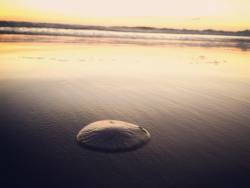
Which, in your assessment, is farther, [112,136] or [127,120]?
[127,120]

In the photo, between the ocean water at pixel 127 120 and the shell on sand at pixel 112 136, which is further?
the shell on sand at pixel 112 136

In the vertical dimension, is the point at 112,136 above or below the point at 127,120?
above

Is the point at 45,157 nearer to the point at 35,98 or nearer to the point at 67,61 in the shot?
the point at 35,98

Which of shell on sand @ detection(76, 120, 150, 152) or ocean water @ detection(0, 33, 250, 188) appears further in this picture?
shell on sand @ detection(76, 120, 150, 152)

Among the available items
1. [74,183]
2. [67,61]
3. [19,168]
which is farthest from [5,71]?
[74,183]
